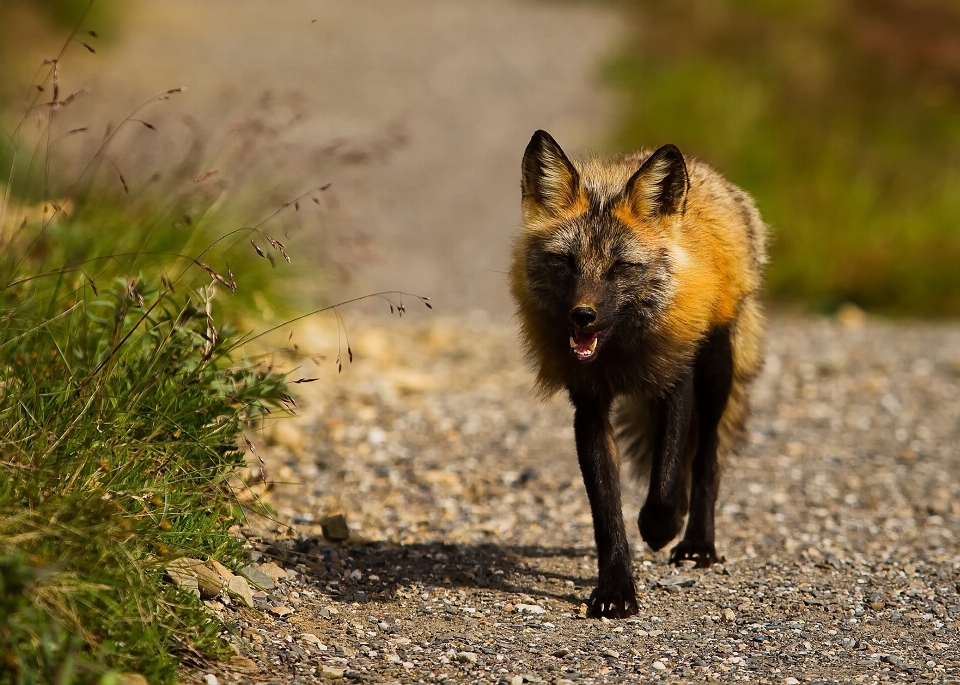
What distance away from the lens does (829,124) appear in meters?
14.7

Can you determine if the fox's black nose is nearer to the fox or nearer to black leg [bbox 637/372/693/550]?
the fox

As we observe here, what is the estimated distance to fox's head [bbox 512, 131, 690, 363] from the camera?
14.6 feet

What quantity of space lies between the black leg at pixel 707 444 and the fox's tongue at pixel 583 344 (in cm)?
85

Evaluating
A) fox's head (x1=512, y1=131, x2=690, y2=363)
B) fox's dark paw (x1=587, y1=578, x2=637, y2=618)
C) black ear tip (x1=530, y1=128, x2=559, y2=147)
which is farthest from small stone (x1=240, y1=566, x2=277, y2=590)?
black ear tip (x1=530, y1=128, x2=559, y2=147)

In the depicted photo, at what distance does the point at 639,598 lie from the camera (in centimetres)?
469

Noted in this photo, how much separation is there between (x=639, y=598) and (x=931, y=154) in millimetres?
11379

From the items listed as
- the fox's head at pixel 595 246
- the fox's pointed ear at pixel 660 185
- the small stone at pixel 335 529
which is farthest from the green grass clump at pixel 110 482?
the fox's pointed ear at pixel 660 185

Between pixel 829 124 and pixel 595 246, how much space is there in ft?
37.0

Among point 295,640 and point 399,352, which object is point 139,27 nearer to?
point 399,352

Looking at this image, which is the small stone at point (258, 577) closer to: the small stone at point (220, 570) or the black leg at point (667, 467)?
the small stone at point (220, 570)

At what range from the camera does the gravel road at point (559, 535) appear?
156 inches

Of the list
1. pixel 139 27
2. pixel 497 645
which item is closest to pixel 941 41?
pixel 139 27

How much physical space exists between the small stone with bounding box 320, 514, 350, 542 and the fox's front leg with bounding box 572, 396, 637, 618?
1142 mm

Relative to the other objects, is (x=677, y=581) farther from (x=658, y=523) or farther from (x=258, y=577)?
(x=258, y=577)
